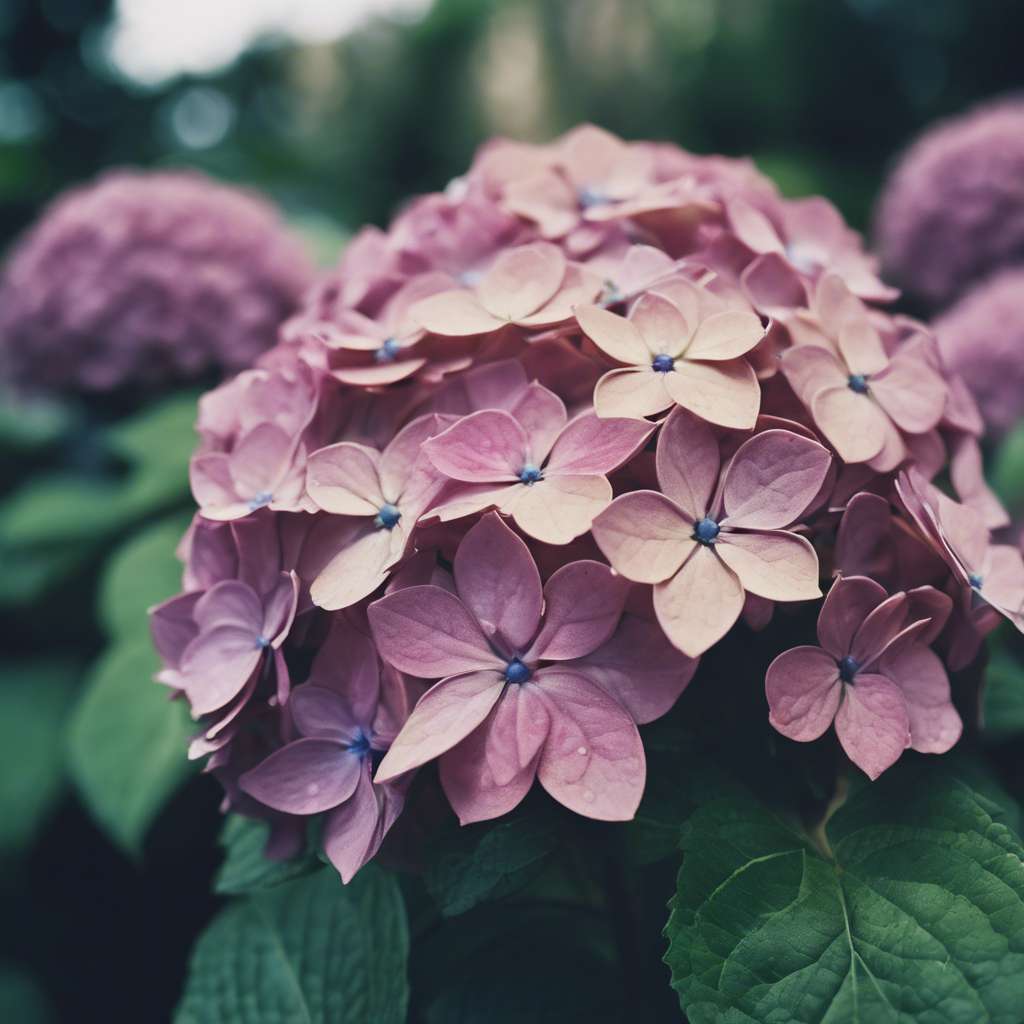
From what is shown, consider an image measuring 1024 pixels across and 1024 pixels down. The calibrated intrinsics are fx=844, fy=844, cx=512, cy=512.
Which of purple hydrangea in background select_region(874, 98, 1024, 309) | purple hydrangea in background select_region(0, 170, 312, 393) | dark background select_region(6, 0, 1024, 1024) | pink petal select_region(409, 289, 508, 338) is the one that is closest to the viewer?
pink petal select_region(409, 289, 508, 338)

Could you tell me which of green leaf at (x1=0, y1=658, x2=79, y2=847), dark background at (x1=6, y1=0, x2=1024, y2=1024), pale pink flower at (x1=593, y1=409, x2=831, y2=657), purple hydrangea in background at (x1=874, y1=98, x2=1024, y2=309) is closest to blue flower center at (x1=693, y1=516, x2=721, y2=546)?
pale pink flower at (x1=593, y1=409, x2=831, y2=657)

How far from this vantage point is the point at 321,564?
0.41 m

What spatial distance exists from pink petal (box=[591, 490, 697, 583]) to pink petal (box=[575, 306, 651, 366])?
0.26 feet

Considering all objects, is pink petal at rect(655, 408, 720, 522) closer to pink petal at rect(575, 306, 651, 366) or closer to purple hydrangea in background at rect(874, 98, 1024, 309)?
pink petal at rect(575, 306, 651, 366)

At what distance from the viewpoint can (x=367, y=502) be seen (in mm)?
403

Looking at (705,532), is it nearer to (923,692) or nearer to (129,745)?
(923,692)

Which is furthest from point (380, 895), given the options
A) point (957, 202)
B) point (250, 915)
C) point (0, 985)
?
point (957, 202)

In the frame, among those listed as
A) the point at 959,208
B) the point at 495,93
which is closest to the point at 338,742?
the point at 959,208

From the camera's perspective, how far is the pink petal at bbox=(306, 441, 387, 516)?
0.40 metres

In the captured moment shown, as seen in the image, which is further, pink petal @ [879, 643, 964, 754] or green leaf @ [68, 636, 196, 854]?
green leaf @ [68, 636, 196, 854]

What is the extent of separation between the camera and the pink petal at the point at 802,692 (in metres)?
0.35

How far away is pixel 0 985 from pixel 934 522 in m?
0.95

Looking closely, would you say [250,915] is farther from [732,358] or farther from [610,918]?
[732,358]

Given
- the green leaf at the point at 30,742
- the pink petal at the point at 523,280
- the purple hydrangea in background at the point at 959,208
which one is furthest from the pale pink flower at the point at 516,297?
the purple hydrangea in background at the point at 959,208
